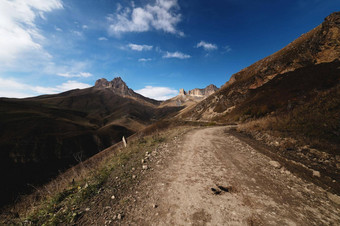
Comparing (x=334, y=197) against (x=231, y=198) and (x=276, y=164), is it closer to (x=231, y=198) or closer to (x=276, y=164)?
(x=276, y=164)

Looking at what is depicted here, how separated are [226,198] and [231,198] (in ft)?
0.49

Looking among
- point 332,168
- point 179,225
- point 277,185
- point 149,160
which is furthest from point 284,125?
point 179,225

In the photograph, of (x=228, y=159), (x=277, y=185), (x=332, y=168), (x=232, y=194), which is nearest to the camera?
(x=232, y=194)

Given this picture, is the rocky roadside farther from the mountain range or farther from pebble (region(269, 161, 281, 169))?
pebble (region(269, 161, 281, 169))

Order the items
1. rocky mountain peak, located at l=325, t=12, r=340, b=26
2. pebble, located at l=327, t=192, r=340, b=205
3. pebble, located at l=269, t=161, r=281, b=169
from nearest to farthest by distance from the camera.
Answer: pebble, located at l=327, t=192, r=340, b=205, pebble, located at l=269, t=161, r=281, b=169, rocky mountain peak, located at l=325, t=12, r=340, b=26

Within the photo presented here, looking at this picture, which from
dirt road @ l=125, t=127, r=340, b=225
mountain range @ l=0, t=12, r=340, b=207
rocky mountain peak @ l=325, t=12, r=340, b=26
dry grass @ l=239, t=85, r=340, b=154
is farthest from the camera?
rocky mountain peak @ l=325, t=12, r=340, b=26

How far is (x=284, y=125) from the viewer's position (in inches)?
435

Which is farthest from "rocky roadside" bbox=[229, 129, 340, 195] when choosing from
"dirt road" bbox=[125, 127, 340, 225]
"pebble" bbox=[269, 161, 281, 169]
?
"dirt road" bbox=[125, 127, 340, 225]

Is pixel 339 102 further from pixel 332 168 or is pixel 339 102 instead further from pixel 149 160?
pixel 149 160

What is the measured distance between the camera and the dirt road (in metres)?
3.15

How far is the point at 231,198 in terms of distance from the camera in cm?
385

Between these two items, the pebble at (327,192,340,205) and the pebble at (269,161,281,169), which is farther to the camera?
the pebble at (269,161,281,169)

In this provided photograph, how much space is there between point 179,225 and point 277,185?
383 centimetres

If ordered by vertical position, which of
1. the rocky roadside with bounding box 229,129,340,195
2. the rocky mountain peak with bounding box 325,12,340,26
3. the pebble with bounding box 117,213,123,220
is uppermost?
the rocky mountain peak with bounding box 325,12,340,26
